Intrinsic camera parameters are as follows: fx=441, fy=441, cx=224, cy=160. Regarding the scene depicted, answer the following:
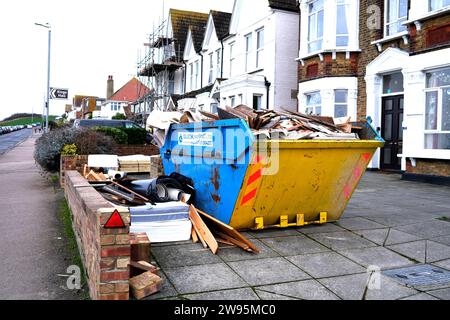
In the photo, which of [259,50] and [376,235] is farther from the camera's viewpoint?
[259,50]

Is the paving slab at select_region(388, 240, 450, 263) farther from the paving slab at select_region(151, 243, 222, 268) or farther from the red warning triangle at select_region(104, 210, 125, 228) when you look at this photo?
the red warning triangle at select_region(104, 210, 125, 228)

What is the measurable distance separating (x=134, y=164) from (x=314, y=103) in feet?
25.0

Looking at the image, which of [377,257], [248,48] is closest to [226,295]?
[377,257]

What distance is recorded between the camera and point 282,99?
19922 millimetres

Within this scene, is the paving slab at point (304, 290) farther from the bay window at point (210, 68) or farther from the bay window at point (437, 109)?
the bay window at point (210, 68)

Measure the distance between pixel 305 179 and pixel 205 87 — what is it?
2260 cm

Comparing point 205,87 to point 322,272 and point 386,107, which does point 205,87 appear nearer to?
point 386,107

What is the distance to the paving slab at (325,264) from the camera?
181 inches

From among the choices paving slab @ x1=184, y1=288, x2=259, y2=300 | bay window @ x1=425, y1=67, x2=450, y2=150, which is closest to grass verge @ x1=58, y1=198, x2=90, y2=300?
paving slab @ x1=184, y1=288, x2=259, y2=300

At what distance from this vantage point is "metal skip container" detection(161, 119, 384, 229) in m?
5.58

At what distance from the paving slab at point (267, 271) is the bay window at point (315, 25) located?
43.2 ft

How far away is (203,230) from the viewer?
561cm

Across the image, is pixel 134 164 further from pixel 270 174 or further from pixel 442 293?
pixel 442 293
